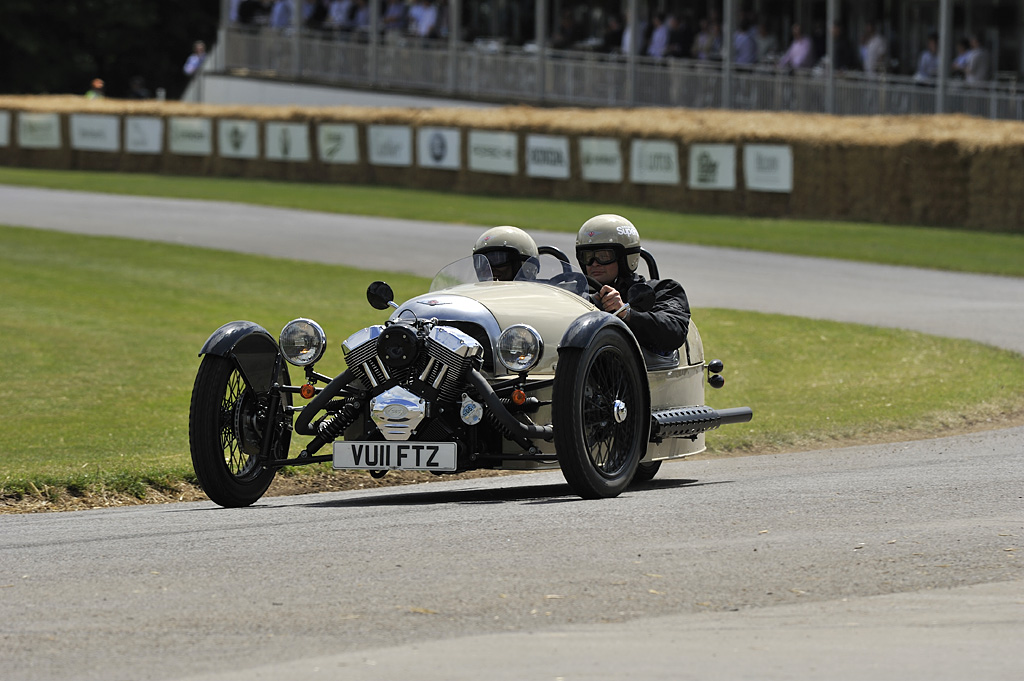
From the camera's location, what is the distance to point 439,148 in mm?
37156

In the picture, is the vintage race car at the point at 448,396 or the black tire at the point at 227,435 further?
the black tire at the point at 227,435

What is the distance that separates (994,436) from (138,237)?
18860 millimetres

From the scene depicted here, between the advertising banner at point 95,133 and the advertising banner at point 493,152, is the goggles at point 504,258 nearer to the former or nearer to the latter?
the advertising banner at point 493,152

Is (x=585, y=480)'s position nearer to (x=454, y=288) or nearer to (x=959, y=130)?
(x=454, y=288)

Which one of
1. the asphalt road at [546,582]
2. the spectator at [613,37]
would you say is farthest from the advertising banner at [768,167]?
the asphalt road at [546,582]

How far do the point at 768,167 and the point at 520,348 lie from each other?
75.1ft

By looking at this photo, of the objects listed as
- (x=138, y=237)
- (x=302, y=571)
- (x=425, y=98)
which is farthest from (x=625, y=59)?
(x=302, y=571)

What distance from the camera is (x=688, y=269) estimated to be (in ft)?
76.5

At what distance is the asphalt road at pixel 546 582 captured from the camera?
508 centimetres

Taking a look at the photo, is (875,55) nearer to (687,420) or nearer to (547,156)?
(547,156)

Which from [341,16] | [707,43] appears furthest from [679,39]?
[341,16]

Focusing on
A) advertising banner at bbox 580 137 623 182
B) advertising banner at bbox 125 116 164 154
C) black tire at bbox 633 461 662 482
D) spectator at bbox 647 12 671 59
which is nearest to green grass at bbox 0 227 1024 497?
black tire at bbox 633 461 662 482

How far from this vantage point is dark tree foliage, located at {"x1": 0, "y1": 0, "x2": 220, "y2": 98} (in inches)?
2447

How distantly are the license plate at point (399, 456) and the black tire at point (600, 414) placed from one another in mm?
537
